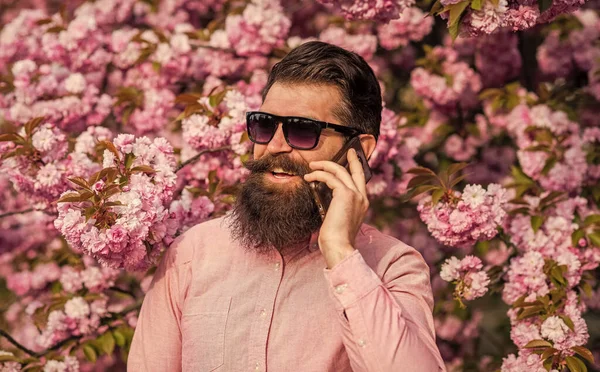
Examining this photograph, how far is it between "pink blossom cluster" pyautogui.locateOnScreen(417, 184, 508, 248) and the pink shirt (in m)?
0.68

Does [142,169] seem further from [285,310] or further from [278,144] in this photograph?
[285,310]

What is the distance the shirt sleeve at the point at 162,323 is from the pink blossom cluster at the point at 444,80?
108 inches

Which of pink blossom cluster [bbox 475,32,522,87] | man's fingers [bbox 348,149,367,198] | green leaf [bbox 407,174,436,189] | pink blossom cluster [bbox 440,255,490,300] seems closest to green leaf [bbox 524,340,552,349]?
pink blossom cluster [bbox 440,255,490,300]

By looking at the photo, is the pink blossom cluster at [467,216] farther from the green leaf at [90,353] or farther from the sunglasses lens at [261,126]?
the green leaf at [90,353]

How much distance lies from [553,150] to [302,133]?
2.46 meters

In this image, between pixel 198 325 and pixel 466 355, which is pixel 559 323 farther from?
pixel 466 355

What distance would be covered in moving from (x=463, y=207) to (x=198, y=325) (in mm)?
1289

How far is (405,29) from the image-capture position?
5246 mm

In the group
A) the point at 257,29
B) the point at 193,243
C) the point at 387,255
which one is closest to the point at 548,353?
the point at 387,255

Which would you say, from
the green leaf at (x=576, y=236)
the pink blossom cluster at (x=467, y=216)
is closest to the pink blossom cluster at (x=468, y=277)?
the pink blossom cluster at (x=467, y=216)

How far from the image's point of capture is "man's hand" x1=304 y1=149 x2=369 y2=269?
2.27 metres

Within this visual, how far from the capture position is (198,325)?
2604 mm

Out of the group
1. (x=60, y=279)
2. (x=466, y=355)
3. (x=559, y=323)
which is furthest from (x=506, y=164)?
(x=60, y=279)

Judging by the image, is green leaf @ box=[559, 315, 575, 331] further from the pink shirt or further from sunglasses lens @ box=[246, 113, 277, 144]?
sunglasses lens @ box=[246, 113, 277, 144]
